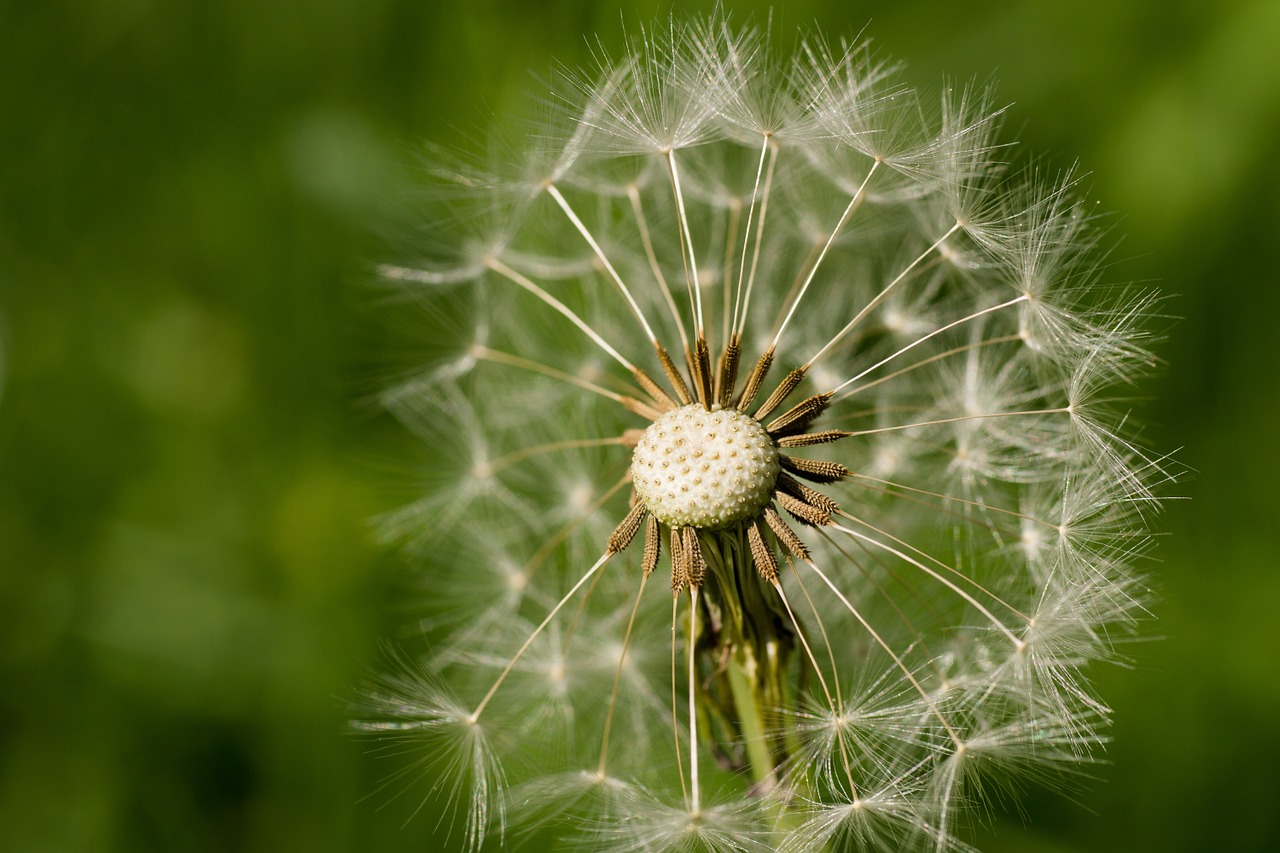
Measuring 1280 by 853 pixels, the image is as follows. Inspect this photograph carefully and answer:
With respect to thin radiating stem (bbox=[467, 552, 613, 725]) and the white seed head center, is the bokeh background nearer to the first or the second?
thin radiating stem (bbox=[467, 552, 613, 725])

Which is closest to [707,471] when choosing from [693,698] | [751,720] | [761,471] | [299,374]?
[761,471]

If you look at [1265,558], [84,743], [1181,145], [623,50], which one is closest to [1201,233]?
[1181,145]

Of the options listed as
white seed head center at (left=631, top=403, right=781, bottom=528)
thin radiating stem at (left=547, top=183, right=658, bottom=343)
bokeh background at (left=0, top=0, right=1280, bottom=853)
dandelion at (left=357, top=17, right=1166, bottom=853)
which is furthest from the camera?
bokeh background at (left=0, top=0, right=1280, bottom=853)

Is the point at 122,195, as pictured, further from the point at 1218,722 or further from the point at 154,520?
the point at 1218,722

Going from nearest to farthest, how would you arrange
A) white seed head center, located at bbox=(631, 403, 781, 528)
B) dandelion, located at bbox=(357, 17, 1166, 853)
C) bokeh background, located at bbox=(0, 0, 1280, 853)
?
white seed head center, located at bbox=(631, 403, 781, 528), dandelion, located at bbox=(357, 17, 1166, 853), bokeh background, located at bbox=(0, 0, 1280, 853)

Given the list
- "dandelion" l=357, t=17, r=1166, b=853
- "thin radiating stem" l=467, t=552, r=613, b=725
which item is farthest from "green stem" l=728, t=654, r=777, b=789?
"thin radiating stem" l=467, t=552, r=613, b=725

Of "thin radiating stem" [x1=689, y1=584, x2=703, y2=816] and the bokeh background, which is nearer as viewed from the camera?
"thin radiating stem" [x1=689, y1=584, x2=703, y2=816]

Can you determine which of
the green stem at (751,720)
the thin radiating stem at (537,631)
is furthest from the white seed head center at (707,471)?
the green stem at (751,720)

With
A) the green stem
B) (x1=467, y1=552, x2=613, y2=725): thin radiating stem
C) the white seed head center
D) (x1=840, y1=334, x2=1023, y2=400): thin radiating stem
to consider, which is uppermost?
(x1=840, y1=334, x2=1023, y2=400): thin radiating stem

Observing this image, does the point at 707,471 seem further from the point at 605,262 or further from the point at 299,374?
the point at 299,374
